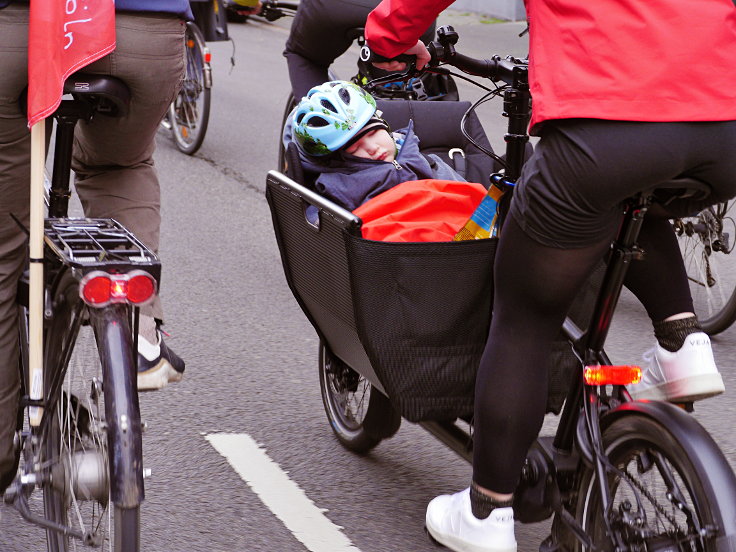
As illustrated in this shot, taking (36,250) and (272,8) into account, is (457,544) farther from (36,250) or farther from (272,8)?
(272,8)

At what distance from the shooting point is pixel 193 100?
8844 mm

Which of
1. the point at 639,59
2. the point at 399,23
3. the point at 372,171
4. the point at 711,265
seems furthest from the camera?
the point at 711,265

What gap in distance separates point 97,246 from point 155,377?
0.38 m

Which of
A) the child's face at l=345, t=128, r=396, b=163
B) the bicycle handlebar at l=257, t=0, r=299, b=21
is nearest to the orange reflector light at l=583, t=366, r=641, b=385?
the child's face at l=345, t=128, r=396, b=163

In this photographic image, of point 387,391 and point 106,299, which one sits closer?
point 106,299

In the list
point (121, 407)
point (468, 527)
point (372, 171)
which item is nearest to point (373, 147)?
point (372, 171)

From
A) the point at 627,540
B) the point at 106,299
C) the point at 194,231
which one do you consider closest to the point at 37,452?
the point at 106,299

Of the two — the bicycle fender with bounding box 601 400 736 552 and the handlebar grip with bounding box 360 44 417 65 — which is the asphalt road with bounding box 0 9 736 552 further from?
the handlebar grip with bounding box 360 44 417 65

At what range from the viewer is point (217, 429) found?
4051mm

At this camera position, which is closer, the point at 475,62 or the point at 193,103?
the point at 475,62

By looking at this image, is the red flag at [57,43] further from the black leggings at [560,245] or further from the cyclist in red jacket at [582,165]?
the black leggings at [560,245]

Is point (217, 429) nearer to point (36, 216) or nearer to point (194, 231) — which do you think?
point (36, 216)

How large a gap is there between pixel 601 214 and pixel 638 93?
0.26 m

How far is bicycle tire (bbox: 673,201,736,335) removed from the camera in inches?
195
